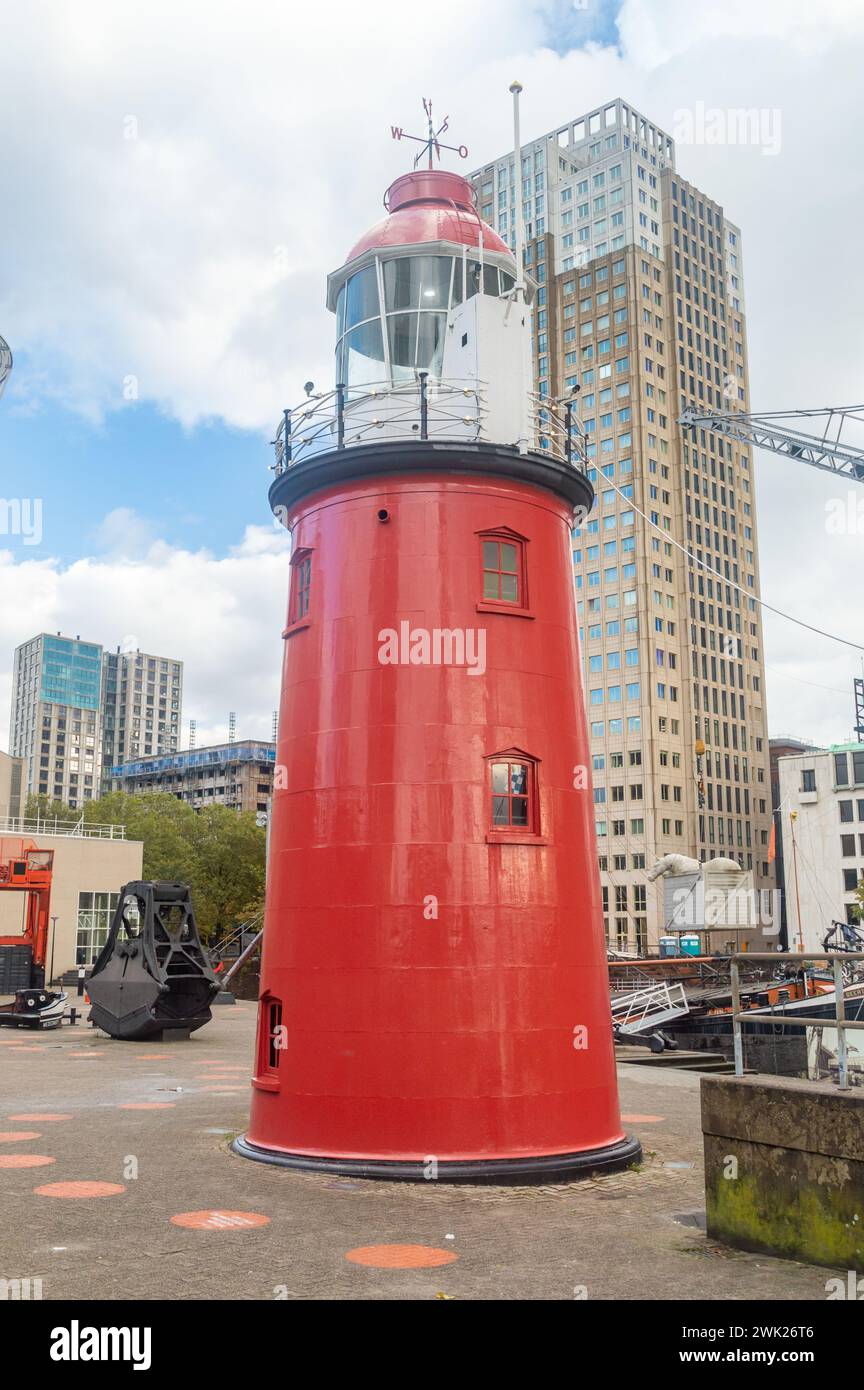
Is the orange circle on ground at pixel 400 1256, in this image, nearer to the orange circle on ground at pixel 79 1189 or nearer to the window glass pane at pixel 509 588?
the orange circle on ground at pixel 79 1189

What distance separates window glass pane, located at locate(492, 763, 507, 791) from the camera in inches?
677

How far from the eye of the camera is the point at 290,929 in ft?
57.9

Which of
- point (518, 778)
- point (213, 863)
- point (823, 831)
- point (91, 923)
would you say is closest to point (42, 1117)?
point (518, 778)

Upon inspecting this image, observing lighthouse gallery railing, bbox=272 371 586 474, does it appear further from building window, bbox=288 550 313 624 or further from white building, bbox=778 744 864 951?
white building, bbox=778 744 864 951

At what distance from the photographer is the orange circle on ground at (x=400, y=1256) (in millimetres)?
11703

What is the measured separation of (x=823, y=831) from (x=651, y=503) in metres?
39.4

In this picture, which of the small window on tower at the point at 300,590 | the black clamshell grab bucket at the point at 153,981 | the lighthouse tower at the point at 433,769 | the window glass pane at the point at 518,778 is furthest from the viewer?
the black clamshell grab bucket at the point at 153,981

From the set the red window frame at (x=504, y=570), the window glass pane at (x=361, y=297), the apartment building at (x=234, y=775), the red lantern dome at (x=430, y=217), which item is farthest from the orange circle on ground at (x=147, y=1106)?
the apartment building at (x=234, y=775)

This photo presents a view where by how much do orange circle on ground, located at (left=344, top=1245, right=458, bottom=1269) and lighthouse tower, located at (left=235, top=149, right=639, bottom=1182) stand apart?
322 cm

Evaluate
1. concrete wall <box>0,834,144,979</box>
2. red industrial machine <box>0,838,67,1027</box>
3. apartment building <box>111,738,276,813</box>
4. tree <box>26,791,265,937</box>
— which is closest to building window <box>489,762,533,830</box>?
red industrial machine <box>0,838,67,1027</box>

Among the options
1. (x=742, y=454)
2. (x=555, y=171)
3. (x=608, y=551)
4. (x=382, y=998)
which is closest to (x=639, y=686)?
(x=608, y=551)

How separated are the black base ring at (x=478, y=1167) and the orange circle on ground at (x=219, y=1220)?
2.26 metres

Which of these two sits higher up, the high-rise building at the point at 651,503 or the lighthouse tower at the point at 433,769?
Answer: the high-rise building at the point at 651,503
